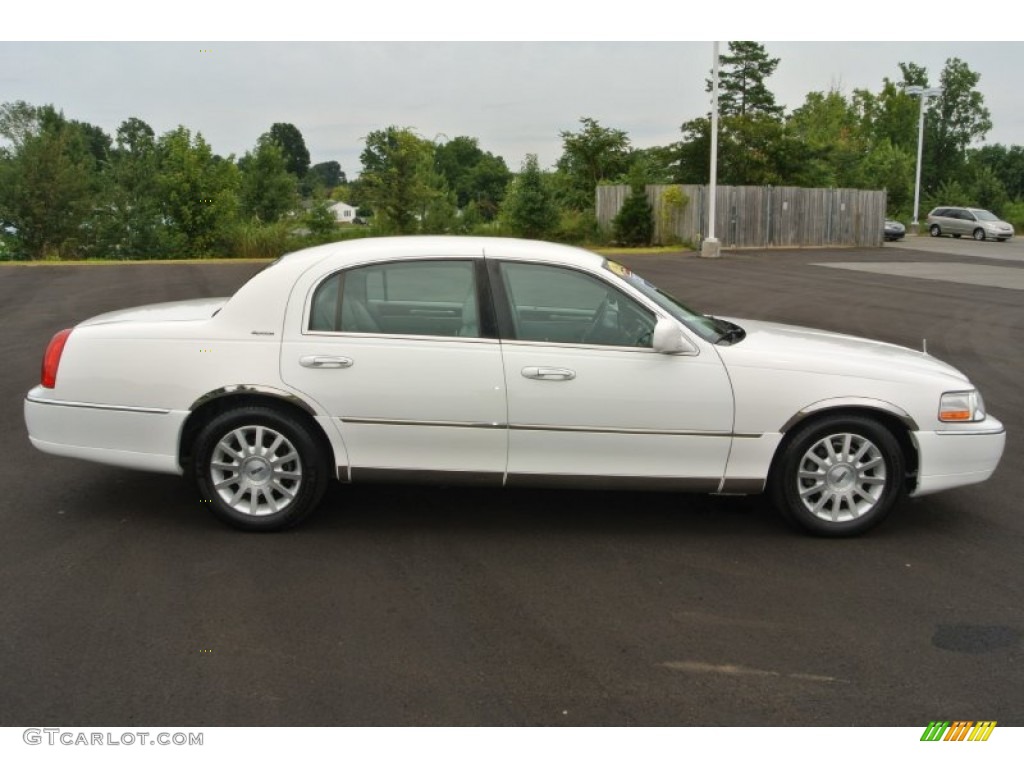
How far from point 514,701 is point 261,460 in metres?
2.28

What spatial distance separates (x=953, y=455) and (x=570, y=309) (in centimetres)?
223

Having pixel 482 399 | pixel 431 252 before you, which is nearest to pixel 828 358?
pixel 482 399

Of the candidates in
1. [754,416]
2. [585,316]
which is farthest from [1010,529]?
[585,316]

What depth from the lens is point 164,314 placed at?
5.95m

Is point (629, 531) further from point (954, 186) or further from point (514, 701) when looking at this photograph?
point (954, 186)

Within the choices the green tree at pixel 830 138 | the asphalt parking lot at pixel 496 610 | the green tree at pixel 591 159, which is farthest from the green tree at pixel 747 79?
the asphalt parking lot at pixel 496 610

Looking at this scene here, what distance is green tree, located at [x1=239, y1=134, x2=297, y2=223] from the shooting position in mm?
41531

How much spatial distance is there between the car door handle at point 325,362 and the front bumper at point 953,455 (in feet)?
10.0

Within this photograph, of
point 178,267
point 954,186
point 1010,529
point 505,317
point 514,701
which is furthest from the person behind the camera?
point 954,186

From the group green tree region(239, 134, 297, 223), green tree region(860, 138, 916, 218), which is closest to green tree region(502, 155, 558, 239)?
green tree region(239, 134, 297, 223)

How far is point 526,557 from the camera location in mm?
5273

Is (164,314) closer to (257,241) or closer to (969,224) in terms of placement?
(257,241)

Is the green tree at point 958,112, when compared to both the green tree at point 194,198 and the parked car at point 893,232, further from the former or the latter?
the green tree at point 194,198
